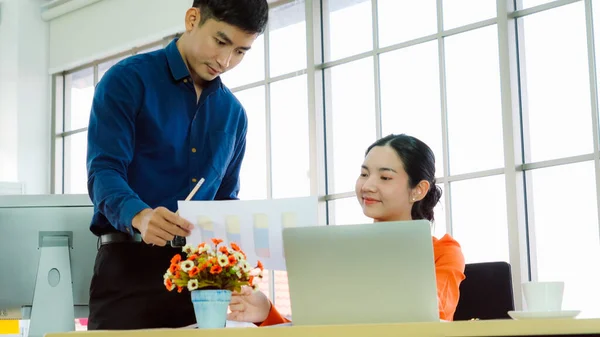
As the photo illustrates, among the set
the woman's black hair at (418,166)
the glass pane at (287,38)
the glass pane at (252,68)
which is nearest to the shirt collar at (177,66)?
the woman's black hair at (418,166)

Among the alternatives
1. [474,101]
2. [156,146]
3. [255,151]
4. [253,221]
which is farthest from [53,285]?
[255,151]

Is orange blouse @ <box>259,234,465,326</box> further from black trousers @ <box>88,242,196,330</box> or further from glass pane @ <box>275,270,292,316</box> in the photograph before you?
glass pane @ <box>275,270,292,316</box>

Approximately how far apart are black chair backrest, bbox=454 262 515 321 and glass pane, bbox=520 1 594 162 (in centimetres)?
321

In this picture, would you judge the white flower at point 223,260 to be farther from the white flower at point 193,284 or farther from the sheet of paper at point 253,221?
the sheet of paper at point 253,221

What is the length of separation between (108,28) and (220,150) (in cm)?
633

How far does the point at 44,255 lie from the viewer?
2359 mm

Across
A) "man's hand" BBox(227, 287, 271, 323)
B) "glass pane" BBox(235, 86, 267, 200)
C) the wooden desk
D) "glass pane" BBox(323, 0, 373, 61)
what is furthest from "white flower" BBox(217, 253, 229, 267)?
"glass pane" BBox(235, 86, 267, 200)

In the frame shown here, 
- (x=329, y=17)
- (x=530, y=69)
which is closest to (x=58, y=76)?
(x=329, y=17)

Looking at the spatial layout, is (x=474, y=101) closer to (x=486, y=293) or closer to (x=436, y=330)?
(x=486, y=293)

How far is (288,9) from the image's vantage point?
7.05 metres

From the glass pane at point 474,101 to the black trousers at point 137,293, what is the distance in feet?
13.2

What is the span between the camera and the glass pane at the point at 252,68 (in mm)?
7336

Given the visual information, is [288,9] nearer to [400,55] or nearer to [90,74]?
[400,55]

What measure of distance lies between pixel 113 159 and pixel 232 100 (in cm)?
39
